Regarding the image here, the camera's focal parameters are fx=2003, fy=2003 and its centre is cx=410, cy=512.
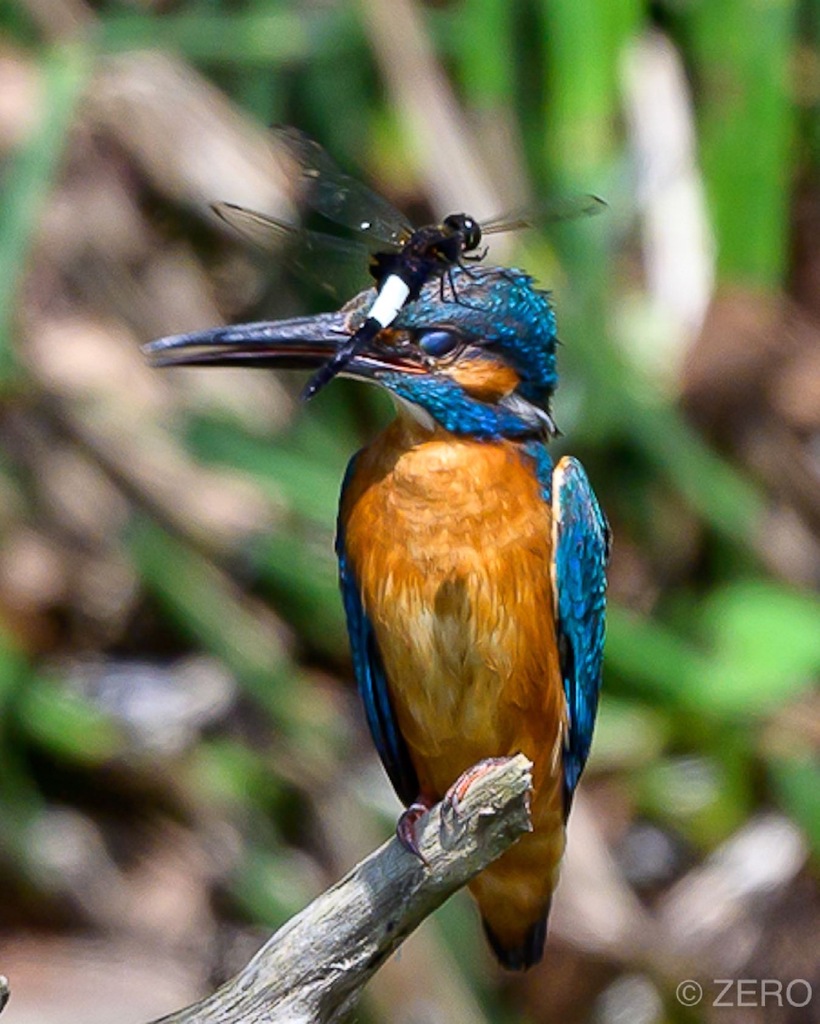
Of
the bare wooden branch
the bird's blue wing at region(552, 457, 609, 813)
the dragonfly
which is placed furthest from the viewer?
the bird's blue wing at region(552, 457, 609, 813)

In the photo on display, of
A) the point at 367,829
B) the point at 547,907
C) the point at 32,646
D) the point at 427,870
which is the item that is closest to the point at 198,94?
the point at 32,646

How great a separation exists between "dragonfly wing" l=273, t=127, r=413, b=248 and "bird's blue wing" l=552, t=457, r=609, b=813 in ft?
1.57

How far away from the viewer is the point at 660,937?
16.6ft

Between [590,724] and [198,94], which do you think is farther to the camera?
[198,94]

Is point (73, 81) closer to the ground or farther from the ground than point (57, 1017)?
farther from the ground

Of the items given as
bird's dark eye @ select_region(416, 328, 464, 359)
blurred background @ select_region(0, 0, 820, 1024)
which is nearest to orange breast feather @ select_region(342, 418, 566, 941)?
bird's dark eye @ select_region(416, 328, 464, 359)

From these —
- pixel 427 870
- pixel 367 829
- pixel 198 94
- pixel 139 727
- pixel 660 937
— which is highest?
Result: pixel 198 94

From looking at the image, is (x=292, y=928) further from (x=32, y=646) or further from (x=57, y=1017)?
(x=32, y=646)

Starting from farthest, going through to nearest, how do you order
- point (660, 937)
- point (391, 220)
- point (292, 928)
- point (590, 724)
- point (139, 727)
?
point (139, 727)
point (660, 937)
point (590, 724)
point (391, 220)
point (292, 928)

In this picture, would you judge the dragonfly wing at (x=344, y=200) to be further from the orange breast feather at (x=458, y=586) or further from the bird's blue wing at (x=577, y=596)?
the bird's blue wing at (x=577, y=596)

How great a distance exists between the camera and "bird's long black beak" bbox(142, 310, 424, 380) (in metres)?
2.94

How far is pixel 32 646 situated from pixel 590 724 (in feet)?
8.85

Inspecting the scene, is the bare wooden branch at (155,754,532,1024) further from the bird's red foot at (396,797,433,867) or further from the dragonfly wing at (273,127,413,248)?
the dragonfly wing at (273,127,413,248)


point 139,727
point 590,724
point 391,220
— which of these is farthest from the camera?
point 139,727
